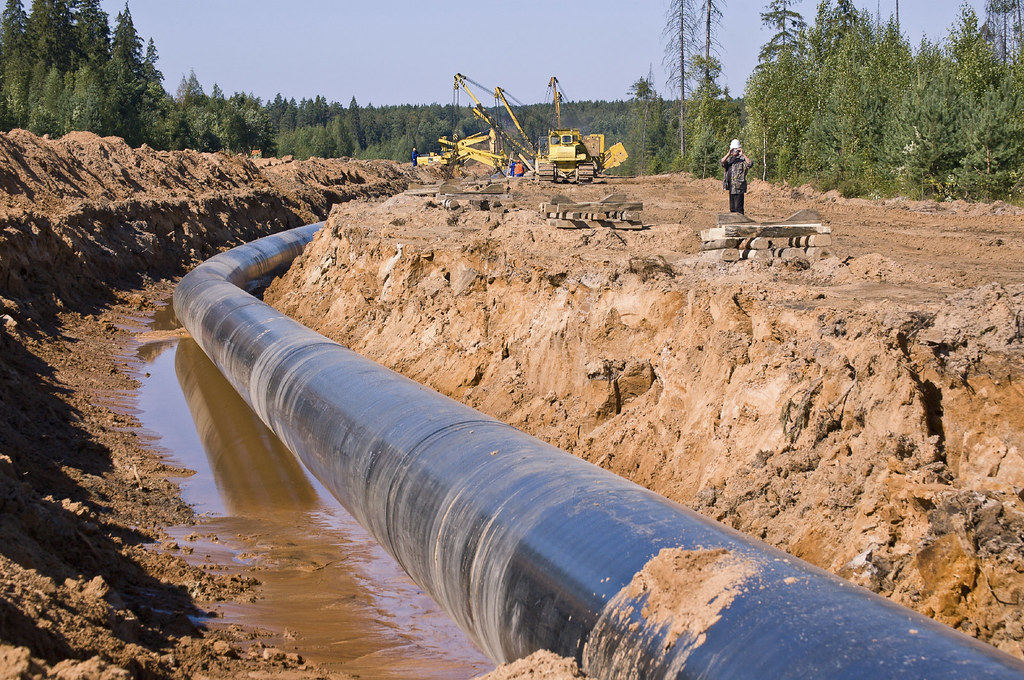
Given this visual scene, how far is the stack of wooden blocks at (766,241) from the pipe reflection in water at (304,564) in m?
5.11

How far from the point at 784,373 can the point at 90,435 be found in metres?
8.02

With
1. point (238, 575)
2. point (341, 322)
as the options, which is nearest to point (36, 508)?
point (238, 575)

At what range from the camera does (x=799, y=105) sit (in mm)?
34812

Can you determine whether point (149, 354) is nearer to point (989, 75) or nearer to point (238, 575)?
point (238, 575)

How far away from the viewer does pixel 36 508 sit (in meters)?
5.94

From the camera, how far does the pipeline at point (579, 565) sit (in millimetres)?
3318

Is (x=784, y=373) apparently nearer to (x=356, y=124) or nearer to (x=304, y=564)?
(x=304, y=564)

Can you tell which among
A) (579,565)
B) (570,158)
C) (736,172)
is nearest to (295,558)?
A: (579,565)

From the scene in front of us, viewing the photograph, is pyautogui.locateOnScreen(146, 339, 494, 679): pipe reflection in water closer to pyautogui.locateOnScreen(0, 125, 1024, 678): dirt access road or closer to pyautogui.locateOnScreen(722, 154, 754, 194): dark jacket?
pyautogui.locateOnScreen(0, 125, 1024, 678): dirt access road

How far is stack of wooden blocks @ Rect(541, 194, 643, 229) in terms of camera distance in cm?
1445

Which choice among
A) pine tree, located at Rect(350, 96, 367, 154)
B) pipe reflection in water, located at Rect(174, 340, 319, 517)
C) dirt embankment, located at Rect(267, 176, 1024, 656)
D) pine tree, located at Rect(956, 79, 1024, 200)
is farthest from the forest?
pine tree, located at Rect(350, 96, 367, 154)

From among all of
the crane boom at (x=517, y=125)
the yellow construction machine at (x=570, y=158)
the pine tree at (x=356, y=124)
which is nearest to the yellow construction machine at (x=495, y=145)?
the crane boom at (x=517, y=125)

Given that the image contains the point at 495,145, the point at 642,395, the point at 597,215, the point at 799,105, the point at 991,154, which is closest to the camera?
the point at 642,395

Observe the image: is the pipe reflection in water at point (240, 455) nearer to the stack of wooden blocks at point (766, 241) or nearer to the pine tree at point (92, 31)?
the stack of wooden blocks at point (766, 241)
